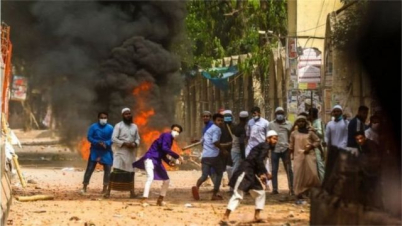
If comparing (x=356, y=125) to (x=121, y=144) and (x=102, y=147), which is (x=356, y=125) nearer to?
(x=121, y=144)

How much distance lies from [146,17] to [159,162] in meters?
14.2

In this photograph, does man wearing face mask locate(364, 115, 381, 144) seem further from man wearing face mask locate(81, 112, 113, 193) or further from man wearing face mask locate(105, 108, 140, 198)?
man wearing face mask locate(81, 112, 113, 193)

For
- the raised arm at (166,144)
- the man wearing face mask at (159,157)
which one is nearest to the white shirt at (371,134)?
the man wearing face mask at (159,157)

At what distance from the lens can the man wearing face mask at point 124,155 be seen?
15.2 meters

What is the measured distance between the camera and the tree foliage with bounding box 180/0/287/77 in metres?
30.1

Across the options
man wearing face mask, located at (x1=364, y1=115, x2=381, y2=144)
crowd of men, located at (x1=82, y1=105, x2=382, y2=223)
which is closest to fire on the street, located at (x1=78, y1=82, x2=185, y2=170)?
crowd of men, located at (x1=82, y1=105, x2=382, y2=223)

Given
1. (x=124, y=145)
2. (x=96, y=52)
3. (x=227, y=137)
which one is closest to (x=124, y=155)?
(x=124, y=145)

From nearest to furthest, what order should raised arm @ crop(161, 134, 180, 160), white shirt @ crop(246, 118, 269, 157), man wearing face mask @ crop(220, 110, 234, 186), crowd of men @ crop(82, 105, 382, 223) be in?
crowd of men @ crop(82, 105, 382, 223) → raised arm @ crop(161, 134, 180, 160) → white shirt @ crop(246, 118, 269, 157) → man wearing face mask @ crop(220, 110, 234, 186)

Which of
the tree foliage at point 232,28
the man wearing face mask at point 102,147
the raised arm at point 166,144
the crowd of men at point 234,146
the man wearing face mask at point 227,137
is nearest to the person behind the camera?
the crowd of men at point 234,146

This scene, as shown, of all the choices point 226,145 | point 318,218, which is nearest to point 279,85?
point 226,145

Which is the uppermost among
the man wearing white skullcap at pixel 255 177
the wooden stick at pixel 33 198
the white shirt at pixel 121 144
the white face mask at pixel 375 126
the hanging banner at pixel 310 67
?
the hanging banner at pixel 310 67

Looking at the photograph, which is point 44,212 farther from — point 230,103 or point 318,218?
point 230,103

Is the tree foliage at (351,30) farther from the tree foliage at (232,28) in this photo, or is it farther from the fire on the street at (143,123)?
the tree foliage at (232,28)

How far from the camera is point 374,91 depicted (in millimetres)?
11859
